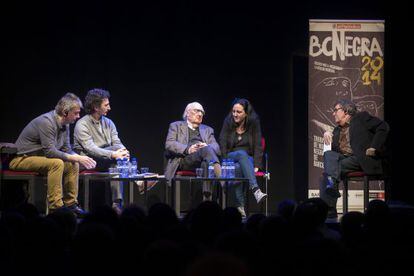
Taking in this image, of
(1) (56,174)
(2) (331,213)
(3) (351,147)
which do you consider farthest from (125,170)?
(3) (351,147)

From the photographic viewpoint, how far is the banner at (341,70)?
7277mm

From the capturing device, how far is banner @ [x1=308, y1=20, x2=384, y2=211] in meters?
7.28

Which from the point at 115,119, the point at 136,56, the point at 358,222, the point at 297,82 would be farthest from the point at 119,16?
the point at 358,222

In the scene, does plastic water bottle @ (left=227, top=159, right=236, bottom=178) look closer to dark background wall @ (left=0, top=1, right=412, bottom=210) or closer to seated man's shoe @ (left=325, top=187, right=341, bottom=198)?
seated man's shoe @ (left=325, top=187, right=341, bottom=198)

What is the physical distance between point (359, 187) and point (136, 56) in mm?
2711

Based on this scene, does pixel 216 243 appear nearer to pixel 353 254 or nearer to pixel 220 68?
pixel 353 254

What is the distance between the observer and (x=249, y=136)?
273 inches

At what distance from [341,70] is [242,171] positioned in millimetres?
1615

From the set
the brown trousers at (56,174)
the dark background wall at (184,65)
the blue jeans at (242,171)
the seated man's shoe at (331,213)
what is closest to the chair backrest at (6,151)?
the brown trousers at (56,174)

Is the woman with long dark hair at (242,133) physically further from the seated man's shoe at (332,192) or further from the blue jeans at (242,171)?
the seated man's shoe at (332,192)

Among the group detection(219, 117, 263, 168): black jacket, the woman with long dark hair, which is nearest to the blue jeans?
the woman with long dark hair

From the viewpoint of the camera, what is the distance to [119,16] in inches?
294

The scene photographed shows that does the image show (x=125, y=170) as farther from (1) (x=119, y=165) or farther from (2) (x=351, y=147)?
(2) (x=351, y=147)

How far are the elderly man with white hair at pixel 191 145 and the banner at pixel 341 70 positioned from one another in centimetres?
110
